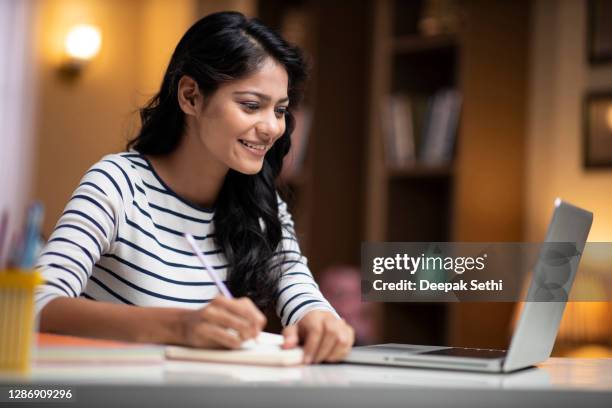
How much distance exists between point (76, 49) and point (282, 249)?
3302 mm

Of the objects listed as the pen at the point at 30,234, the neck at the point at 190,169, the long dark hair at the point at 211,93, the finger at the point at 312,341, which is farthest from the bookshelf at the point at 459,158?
the pen at the point at 30,234

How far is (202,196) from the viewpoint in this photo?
164 cm

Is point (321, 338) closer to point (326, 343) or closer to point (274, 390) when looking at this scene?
point (326, 343)

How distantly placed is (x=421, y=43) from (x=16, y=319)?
2918 mm

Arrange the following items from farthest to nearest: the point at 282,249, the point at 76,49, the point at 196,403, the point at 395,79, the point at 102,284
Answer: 1. the point at 76,49
2. the point at 395,79
3. the point at 282,249
4. the point at 102,284
5. the point at 196,403

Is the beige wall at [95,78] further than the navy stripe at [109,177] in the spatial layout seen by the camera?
Yes

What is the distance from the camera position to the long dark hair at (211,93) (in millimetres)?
1534

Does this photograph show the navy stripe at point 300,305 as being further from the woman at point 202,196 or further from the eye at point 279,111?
the eye at point 279,111

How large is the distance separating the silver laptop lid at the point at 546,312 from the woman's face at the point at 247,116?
58 cm

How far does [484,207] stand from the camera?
331 centimetres

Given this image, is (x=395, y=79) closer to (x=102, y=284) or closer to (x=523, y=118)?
(x=523, y=118)

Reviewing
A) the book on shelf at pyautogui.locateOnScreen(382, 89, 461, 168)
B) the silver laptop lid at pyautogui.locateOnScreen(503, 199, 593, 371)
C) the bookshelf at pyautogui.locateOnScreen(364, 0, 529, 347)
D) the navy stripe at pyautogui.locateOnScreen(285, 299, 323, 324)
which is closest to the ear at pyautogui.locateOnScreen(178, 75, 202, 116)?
the navy stripe at pyautogui.locateOnScreen(285, 299, 323, 324)

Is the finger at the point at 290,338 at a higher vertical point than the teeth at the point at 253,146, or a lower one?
lower

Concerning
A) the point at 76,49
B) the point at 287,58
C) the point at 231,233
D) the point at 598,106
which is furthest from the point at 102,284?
the point at 76,49
